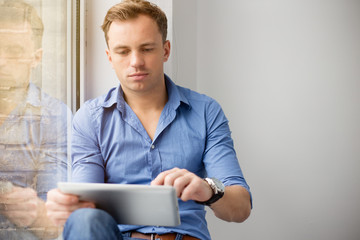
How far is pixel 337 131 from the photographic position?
238 cm

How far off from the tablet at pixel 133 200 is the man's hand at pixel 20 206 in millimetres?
266

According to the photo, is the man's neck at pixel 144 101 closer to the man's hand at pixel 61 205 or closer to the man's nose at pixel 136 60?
the man's nose at pixel 136 60

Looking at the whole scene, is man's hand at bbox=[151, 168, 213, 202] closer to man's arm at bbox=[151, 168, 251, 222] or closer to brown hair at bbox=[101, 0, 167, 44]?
man's arm at bbox=[151, 168, 251, 222]

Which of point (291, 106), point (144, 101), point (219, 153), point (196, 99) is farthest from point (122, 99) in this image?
point (291, 106)

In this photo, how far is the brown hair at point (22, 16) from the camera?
1.07 metres

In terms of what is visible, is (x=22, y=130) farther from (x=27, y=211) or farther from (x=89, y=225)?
(x=89, y=225)

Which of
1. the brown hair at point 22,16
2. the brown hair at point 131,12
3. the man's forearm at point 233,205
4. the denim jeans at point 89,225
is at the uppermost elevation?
the brown hair at point 131,12

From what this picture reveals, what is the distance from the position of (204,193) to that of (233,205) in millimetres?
264

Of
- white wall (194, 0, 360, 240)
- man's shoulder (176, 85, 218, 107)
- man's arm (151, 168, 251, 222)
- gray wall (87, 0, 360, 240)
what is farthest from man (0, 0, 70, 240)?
white wall (194, 0, 360, 240)

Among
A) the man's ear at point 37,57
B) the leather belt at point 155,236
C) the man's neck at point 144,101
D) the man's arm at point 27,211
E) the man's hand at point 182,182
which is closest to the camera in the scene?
A: the man's hand at point 182,182

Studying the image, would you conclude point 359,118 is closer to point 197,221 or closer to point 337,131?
point 337,131

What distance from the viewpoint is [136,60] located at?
1.51 metres

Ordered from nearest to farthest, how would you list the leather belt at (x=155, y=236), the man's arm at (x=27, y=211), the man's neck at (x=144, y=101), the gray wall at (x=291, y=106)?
the man's arm at (x=27, y=211) → the leather belt at (x=155, y=236) → the man's neck at (x=144, y=101) → the gray wall at (x=291, y=106)

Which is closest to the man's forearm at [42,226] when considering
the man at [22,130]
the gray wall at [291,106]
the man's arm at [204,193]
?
the man at [22,130]
